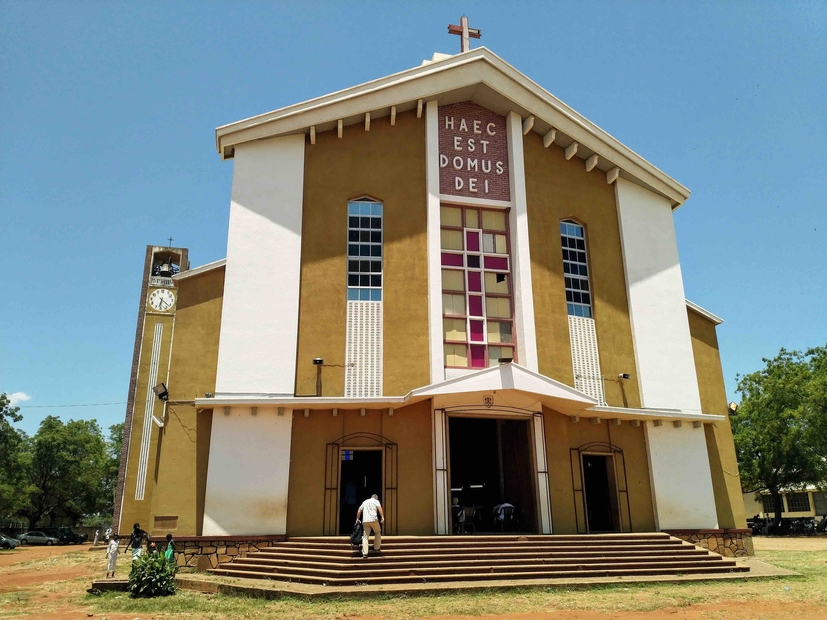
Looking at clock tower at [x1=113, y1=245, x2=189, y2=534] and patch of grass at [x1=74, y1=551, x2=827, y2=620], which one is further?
clock tower at [x1=113, y1=245, x2=189, y2=534]

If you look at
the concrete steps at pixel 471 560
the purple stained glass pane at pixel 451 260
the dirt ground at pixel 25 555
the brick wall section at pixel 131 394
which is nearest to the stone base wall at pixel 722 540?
the concrete steps at pixel 471 560

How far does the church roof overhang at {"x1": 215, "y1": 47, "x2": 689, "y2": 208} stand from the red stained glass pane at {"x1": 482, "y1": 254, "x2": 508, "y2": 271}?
4784 mm

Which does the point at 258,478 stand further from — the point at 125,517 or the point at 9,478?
the point at 9,478

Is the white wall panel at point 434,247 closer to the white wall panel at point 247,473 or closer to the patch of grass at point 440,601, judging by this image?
the white wall panel at point 247,473

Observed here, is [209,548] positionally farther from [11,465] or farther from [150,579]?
[11,465]

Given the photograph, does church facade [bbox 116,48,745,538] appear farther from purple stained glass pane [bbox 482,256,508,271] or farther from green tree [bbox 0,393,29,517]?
green tree [bbox 0,393,29,517]

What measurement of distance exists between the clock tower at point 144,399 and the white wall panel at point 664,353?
16530 millimetres

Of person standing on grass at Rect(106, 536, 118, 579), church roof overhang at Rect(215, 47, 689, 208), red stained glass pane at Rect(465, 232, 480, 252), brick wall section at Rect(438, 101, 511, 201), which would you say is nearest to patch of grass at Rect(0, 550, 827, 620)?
person standing on grass at Rect(106, 536, 118, 579)

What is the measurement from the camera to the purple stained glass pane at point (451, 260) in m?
19.1

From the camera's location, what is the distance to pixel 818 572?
15430 millimetres

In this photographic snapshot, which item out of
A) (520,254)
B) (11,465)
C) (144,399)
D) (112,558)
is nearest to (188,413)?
(112,558)

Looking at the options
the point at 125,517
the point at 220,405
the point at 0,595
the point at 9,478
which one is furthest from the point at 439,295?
the point at 9,478

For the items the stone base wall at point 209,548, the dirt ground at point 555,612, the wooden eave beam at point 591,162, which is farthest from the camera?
the wooden eave beam at point 591,162

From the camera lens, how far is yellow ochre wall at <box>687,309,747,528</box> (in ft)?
65.0
